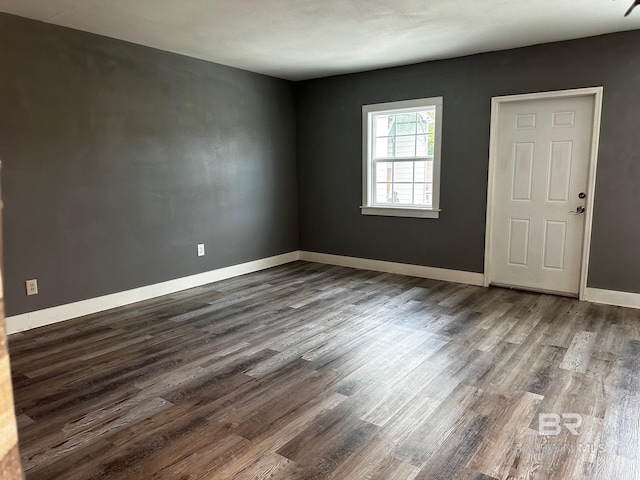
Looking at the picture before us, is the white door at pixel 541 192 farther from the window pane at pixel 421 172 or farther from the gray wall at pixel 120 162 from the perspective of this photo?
the gray wall at pixel 120 162

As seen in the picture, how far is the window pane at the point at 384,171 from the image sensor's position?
5.65 metres

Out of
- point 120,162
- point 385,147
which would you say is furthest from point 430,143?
point 120,162

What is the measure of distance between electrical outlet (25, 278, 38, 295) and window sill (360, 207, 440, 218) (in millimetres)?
3725

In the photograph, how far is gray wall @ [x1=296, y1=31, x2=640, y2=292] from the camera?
13.4ft

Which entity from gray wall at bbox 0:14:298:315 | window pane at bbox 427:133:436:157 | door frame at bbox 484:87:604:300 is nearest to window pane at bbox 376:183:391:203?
window pane at bbox 427:133:436:157

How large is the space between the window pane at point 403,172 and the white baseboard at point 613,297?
90.9 inches

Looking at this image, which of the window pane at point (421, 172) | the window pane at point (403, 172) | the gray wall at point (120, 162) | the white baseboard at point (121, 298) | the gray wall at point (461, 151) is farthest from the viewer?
the window pane at point (403, 172)

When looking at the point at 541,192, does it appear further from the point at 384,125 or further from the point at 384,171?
the point at 384,125

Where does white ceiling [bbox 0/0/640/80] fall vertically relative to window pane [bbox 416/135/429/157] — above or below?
above

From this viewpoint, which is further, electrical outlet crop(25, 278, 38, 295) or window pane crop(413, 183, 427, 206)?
window pane crop(413, 183, 427, 206)

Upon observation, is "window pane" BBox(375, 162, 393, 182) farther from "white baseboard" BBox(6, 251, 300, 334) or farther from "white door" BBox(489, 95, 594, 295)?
"white baseboard" BBox(6, 251, 300, 334)

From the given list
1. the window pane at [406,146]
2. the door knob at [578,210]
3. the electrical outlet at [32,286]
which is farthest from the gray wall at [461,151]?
the electrical outlet at [32,286]

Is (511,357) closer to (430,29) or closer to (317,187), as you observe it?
(430,29)

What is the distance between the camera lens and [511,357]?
3.13 m
